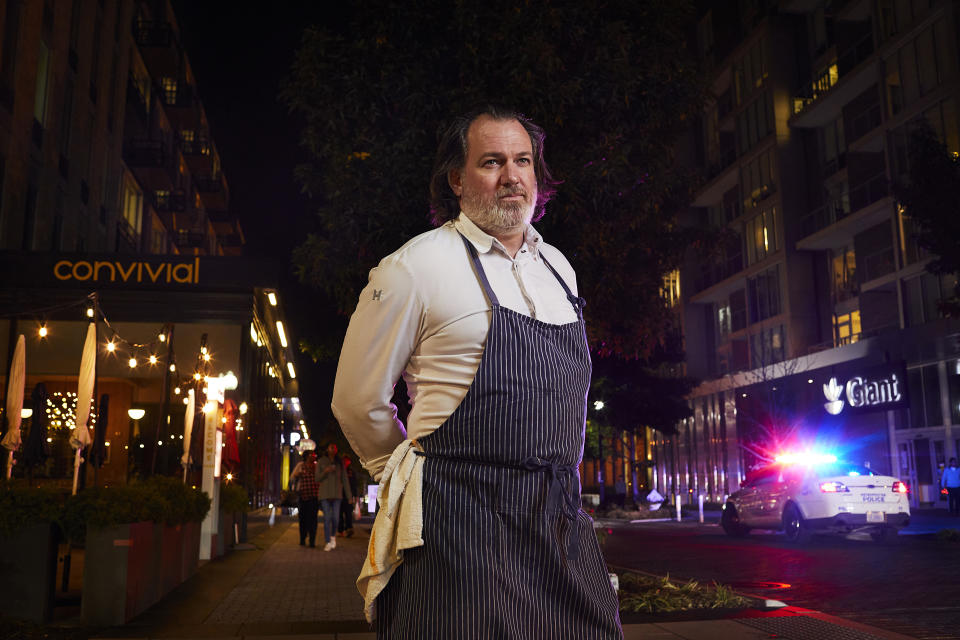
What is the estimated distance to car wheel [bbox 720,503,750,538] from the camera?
21.7m

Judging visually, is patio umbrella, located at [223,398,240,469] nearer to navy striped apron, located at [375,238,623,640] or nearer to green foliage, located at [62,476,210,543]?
green foliage, located at [62,476,210,543]

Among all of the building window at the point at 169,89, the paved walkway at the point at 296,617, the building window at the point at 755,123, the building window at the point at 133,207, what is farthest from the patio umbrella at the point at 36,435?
the building window at the point at 755,123

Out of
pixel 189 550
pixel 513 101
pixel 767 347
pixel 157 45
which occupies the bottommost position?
pixel 189 550

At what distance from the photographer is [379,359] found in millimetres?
2256


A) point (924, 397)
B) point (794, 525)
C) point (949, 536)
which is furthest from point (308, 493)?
point (924, 397)

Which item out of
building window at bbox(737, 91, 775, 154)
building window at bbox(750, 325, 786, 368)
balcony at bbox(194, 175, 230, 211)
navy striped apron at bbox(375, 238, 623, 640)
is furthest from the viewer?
balcony at bbox(194, 175, 230, 211)

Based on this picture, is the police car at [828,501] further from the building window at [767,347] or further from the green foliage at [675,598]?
the building window at [767,347]

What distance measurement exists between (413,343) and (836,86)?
37445mm

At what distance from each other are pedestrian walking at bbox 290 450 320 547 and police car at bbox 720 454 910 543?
375 inches

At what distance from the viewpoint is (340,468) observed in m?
17.8

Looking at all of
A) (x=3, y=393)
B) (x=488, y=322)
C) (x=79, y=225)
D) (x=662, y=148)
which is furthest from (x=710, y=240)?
(x=79, y=225)

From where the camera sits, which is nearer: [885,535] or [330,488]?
[330,488]

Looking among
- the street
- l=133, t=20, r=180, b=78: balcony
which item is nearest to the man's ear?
the street

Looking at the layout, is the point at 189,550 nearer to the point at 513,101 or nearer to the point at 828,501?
the point at 513,101
